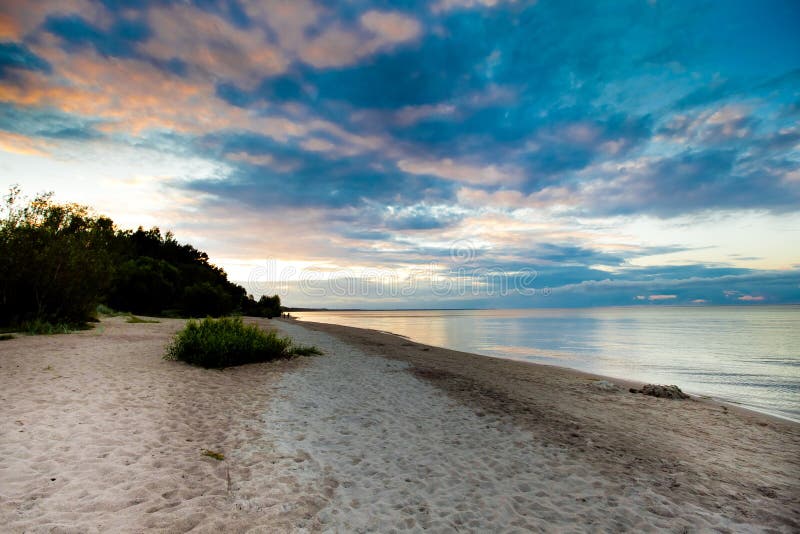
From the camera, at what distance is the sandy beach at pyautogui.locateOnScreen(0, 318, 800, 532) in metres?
5.31

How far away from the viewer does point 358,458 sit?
747 cm

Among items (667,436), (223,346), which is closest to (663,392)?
(667,436)

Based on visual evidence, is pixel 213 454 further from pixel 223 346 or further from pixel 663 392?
pixel 663 392

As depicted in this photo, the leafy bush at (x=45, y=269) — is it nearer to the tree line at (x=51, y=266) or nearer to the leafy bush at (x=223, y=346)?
the tree line at (x=51, y=266)

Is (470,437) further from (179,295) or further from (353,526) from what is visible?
(179,295)

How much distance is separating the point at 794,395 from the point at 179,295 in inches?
2433

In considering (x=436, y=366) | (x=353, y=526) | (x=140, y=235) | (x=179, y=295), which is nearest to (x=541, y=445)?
(x=353, y=526)

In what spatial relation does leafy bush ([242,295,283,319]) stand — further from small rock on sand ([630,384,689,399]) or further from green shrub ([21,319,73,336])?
small rock on sand ([630,384,689,399])

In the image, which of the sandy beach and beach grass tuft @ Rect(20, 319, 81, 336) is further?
beach grass tuft @ Rect(20, 319, 81, 336)

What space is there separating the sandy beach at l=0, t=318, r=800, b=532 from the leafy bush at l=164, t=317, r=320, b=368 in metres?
1.67

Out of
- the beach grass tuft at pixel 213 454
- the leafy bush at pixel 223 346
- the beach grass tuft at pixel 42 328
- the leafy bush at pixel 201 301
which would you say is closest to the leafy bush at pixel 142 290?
the leafy bush at pixel 201 301

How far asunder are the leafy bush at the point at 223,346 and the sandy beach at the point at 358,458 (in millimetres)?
1673

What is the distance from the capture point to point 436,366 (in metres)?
19.6

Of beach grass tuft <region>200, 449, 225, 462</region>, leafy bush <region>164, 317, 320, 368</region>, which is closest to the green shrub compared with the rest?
leafy bush <region>164, 317, 320, 368</region>
